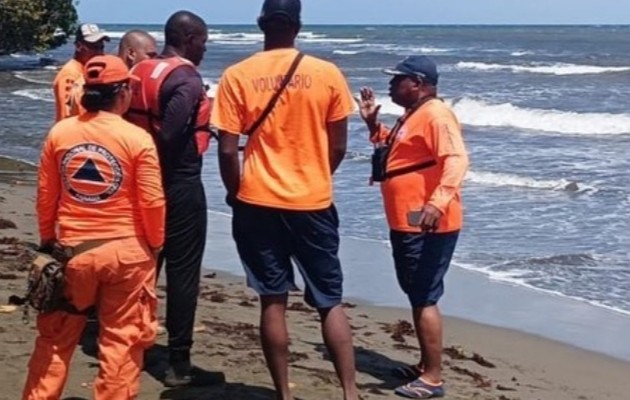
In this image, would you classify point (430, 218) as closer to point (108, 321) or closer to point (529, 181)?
point (108, 321)

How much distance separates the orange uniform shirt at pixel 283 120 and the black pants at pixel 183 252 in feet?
1.98

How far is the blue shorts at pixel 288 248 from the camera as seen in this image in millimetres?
5156

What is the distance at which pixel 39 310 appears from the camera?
188 inches

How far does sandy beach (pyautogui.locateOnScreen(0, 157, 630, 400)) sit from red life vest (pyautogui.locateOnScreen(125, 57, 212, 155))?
122cm

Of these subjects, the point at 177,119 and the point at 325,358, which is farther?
the point at 325,358

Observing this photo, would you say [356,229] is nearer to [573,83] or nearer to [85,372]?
[85,372]

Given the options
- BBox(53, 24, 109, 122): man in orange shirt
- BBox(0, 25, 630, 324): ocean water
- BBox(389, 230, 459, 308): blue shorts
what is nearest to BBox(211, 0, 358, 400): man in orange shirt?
BBox(389, 230, 459, 308): blue shorts

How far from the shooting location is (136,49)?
6.18 m

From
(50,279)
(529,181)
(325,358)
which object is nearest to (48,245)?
(50,279)

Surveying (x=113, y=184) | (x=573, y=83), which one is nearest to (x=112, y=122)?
(x=113, y=184)

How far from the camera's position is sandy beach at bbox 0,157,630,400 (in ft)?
19.7

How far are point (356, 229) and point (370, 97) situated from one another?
19.6 ft

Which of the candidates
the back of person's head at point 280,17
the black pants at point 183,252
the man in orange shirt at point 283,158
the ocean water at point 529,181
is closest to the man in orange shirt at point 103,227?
the man in orange shirt at point 283,158

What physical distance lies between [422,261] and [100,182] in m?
1.91
